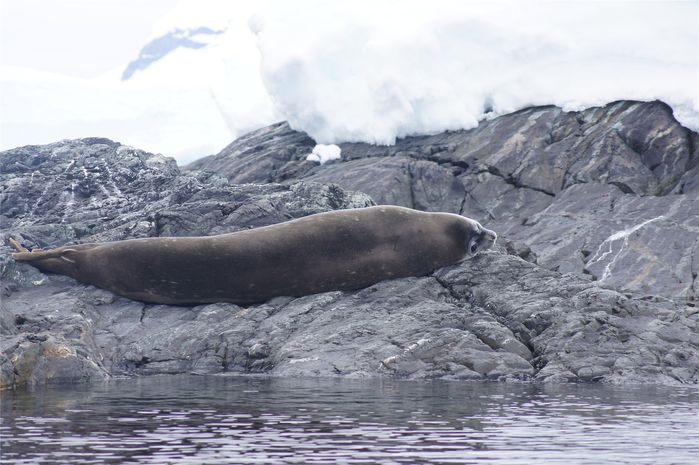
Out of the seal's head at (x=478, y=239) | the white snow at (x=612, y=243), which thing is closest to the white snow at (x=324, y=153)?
the white snow at (x=612, y=243)

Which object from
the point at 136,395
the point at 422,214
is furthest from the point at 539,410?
the point at 422,214

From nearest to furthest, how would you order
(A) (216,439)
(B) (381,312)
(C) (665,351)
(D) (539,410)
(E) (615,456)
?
(E) (615,456) → (A) (216,439) → (D) (539,410) → (C) (665,351) → (B) (381,312)

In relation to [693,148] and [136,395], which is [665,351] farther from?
[693,148]

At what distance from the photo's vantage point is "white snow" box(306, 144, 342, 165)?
3031 cm

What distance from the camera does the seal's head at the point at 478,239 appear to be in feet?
55.1

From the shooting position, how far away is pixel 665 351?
1373 cm

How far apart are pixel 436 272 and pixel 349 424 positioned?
7683 millimetres

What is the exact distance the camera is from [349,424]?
8898 mm

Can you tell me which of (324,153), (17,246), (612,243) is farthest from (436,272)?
(324,153)

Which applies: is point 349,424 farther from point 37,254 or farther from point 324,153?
point 324,153

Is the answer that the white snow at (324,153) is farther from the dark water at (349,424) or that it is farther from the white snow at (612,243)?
the dark water at (349,424)

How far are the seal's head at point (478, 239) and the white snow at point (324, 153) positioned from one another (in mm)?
13618

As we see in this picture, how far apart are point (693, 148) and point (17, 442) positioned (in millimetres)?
21184

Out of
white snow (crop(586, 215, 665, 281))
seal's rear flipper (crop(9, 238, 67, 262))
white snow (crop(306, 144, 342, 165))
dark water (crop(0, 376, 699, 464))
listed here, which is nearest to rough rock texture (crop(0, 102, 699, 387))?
white snow (crop(586, 215, 665, 281))
